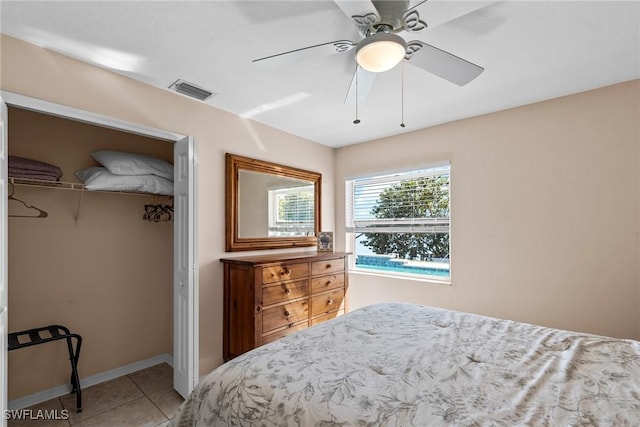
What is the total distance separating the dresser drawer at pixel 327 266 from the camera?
311cm

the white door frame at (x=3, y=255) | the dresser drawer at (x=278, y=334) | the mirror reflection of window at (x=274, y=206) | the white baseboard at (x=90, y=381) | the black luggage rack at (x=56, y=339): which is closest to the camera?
the white door frame at (x=3, y=255)

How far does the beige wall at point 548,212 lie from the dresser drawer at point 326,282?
77cm

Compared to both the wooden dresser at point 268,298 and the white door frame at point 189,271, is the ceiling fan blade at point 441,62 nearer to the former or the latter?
the white door frame at point 189,271

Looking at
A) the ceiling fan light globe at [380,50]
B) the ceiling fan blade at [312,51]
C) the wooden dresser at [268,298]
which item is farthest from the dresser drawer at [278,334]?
the ceiling fan light globe at [380,50]

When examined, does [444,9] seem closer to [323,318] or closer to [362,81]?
[362,81]

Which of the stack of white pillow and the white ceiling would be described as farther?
the stack of white pillow

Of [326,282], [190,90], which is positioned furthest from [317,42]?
[326,282]

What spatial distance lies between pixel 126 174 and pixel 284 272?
1.56 m

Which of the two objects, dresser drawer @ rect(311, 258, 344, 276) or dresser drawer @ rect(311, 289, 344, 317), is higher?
dresser drawer @ rect(311, 258, 344, 276)

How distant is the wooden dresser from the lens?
8.42 feet

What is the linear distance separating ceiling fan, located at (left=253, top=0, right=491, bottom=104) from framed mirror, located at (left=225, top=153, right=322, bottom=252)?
1567 mm

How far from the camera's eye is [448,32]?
5.63 ft

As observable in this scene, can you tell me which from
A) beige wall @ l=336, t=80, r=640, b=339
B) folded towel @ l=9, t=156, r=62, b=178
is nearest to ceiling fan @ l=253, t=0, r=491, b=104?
beige wall @ l=336, t=80, r=640, b=339

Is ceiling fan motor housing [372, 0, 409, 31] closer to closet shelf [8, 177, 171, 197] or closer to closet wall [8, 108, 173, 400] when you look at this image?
closet shelf [8, 177, 171, 197]
